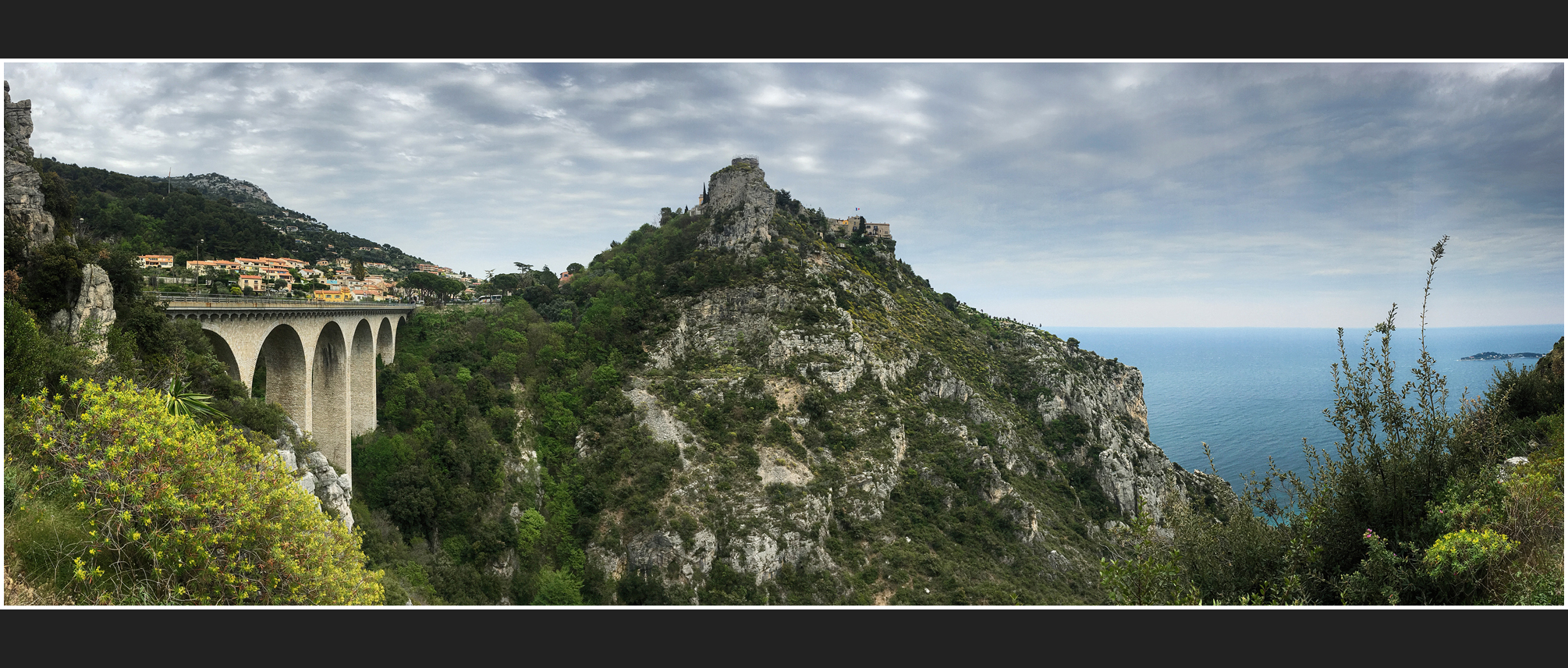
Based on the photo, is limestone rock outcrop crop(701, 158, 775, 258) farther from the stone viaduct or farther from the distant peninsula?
the distant peninsula

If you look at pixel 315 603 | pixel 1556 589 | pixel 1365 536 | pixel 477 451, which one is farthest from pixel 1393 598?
pixel 477 451

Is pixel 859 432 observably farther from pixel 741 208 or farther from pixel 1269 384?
pixel 1269 384

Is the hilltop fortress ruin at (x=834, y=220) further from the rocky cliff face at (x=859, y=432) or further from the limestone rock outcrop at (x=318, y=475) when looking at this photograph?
the limestone rock outcrop at (x=318, y=475)

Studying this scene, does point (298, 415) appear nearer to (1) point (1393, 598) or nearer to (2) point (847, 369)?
(2) point (847, 369)

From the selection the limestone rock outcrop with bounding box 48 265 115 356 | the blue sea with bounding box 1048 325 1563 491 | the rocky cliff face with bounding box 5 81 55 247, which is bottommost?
the blue sea with bounding box 1048 325 1563 491

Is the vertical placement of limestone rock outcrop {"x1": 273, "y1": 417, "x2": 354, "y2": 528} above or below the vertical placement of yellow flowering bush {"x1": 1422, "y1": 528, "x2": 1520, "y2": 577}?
below

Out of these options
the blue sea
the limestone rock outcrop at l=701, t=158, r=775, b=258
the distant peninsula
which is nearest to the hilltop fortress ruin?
the limestone rock outcrop at l=701, t=158, r=775, b=258
